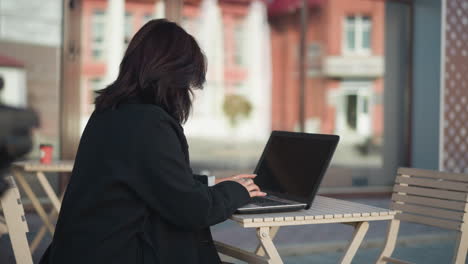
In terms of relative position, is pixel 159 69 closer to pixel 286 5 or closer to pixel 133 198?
pixel 133 198

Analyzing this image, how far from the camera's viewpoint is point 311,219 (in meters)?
1.76

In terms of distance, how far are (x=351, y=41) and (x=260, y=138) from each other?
1.49 metres

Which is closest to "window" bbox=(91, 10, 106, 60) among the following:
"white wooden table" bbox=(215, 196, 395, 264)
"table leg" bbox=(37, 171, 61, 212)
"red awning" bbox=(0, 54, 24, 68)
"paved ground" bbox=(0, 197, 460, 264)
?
"red awning" bbox=(0, 54, 24, 68)

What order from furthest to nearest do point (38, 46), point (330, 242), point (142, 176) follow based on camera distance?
point (38, 46) < point (330, 242) < point (142, 176)

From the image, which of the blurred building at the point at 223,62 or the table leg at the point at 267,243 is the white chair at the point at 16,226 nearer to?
the table leg at the point at 267,243

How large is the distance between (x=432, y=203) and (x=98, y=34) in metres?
4.06

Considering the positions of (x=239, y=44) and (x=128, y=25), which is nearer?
(x=128, y=25)

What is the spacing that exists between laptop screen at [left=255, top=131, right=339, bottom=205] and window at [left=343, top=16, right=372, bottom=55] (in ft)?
16.5

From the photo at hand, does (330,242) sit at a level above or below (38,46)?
below

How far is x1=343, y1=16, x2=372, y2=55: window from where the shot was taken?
6965mm

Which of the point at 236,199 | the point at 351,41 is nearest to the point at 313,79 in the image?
the point at 351,41

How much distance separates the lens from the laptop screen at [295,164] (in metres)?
1.89

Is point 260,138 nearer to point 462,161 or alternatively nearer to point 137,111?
point 462,161

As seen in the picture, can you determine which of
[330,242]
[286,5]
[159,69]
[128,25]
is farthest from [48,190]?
[286,5]
